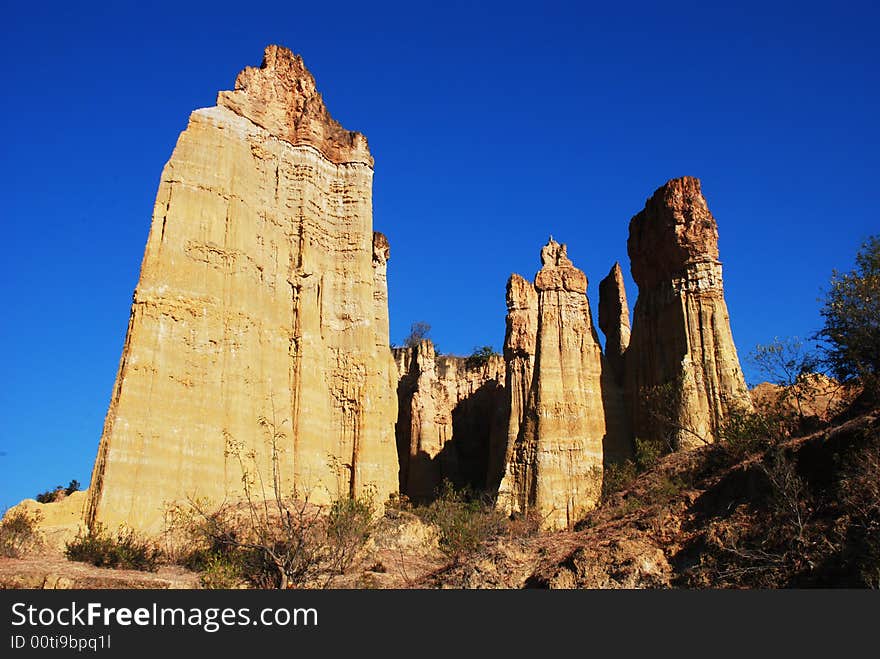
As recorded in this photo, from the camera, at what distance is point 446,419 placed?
58438 millimetres

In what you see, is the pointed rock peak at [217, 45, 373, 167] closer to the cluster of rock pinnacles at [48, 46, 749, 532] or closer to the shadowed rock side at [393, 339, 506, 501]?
the cluster of rock pinnacles at [48, 46, 749, 532]

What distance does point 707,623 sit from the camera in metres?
10.6

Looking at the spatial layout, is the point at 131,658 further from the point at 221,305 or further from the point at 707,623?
the point at 221,305

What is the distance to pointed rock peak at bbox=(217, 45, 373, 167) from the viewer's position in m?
36.1

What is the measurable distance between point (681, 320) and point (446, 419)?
20509 millimetres

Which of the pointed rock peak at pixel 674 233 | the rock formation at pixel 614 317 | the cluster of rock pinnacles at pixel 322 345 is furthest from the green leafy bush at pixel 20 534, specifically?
the rock formation at pixel 614 317

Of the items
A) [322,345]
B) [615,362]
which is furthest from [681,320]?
[322,345]

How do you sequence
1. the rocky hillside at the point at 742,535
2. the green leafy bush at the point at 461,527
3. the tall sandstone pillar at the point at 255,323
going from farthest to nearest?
the tall sandstone pillar at the point at 255,323
the green leafy bush at the point at 461,527
the rocky hillside at the point at 742,535

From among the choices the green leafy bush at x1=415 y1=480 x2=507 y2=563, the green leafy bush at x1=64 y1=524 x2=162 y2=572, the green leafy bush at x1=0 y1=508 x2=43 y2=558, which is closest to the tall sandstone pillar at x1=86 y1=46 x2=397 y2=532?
the green leafy bush at x1=64 y1=524 x2=162 y2=572

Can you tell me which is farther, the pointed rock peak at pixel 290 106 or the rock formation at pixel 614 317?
the rock formation at pixel 614 317

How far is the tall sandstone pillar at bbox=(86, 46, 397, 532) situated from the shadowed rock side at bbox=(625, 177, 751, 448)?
45.8 ft

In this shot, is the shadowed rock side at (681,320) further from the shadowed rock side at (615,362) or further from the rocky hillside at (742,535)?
the rocky hillside at (742,535)

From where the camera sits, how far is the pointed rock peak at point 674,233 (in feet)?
143

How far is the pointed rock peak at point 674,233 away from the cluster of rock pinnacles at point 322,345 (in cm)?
11
